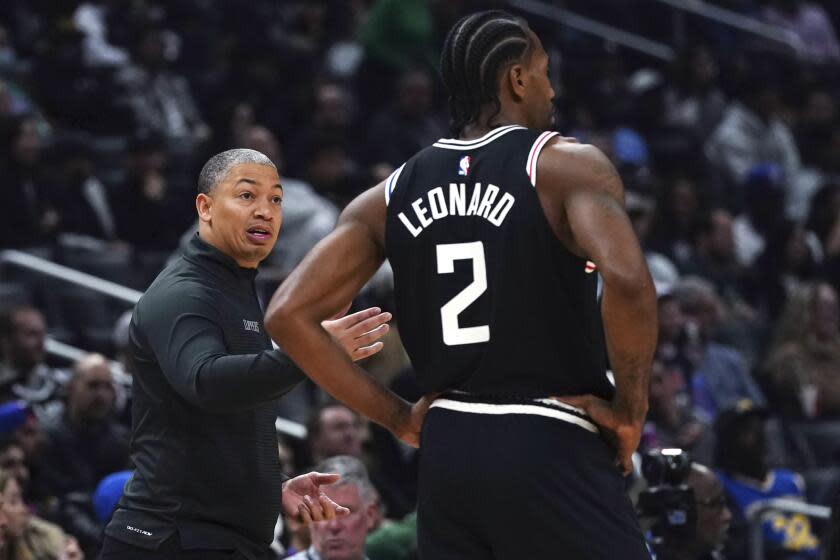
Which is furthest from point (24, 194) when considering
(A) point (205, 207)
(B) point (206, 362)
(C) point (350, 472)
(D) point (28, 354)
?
(B) point (206, 362)

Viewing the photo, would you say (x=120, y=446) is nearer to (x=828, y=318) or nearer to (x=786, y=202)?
(x=828, y=318)

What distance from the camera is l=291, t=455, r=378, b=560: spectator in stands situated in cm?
580

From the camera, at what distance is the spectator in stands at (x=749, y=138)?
13.4 meters

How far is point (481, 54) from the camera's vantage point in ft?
12.6

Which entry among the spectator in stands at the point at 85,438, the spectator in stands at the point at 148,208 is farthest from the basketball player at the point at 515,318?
the spectator in stands at the point at 148,208

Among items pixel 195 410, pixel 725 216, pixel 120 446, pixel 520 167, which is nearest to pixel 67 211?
Result: pixel 120 446

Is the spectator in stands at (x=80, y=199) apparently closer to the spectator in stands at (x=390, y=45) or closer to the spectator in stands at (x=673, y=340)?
the spectator in stands at (x=390, y=45)

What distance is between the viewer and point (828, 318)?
10.5 m

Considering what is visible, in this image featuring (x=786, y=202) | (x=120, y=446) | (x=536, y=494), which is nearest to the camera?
(x=536, y=494)

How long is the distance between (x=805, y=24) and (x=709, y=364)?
21.6 ft

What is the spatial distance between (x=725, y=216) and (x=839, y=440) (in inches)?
92.4

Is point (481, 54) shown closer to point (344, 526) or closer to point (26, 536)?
point (344, 526)

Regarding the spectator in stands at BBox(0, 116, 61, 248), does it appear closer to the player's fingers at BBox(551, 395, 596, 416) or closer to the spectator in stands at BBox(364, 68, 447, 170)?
the spectator in stands at BBox(364, 68, 447, 170)

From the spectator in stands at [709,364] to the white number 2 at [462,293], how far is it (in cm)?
642
